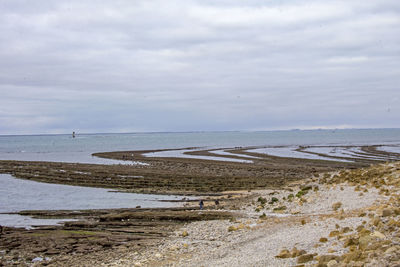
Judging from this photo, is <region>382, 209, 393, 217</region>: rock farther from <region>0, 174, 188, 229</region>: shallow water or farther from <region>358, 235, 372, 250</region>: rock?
<region>0, 174, 188, 229</region>: shallow water

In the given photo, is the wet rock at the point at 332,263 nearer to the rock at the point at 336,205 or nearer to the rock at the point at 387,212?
the rock at the point at 387,212

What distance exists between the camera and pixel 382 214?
13570 millimetres

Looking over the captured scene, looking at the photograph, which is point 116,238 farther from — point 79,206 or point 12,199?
point 12,199

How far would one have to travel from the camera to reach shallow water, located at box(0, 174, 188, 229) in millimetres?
25750

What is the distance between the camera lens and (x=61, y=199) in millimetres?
29438

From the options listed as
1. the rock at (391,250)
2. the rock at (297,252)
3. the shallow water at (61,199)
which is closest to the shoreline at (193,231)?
the rock at (297,252)

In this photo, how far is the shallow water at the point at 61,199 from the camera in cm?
2575

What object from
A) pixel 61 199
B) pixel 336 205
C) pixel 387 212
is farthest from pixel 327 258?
pixel 61 199

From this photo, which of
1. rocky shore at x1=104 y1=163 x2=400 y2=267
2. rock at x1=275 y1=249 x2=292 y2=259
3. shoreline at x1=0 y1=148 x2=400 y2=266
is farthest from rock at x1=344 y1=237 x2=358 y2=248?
rock at x1=275 y1=249 x2=292 y2=259

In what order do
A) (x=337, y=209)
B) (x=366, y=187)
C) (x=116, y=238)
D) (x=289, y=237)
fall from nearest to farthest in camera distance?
(x=289, y=237) < (x=116, y=238) < (x=337, y=209) < (x=366, y=187)

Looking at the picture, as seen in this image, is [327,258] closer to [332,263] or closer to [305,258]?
[332,263]

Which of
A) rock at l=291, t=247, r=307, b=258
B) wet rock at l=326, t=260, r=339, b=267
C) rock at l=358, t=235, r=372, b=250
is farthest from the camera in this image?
rock at l=291, t=247, r=307, b=258

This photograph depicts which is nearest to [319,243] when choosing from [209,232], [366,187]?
[209,232]

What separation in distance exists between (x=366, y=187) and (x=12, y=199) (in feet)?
77.3
